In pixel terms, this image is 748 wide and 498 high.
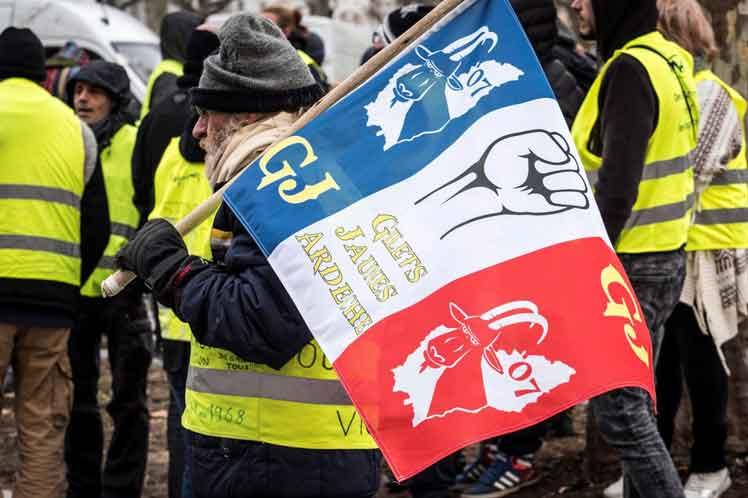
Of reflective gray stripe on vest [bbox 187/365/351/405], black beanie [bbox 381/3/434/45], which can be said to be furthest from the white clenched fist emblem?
black beanie [bbox 381/3/434/45]

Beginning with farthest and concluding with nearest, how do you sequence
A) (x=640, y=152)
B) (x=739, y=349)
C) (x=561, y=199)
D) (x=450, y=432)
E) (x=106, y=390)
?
(x=106, y=390), (x=739, y=349), (x=640, y=152), (x=561, y=199), (x=450, y=432)

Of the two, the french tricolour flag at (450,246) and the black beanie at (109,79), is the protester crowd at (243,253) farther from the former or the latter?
the french tricolour flag at (450,246)

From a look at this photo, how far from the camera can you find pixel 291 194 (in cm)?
336

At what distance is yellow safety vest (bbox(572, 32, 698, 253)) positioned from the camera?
513 cm

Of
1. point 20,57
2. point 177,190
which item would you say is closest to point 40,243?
point 177,190

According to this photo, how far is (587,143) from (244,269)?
7.11ft

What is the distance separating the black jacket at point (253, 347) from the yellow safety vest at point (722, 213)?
2.49 metres

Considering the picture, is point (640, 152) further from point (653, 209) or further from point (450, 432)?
point (450, 432)

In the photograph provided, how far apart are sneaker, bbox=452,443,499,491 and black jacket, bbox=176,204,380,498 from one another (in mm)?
3114

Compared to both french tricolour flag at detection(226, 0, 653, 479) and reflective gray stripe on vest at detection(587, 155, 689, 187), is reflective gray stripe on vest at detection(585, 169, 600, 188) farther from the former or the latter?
french tricolour flag at detection(226, 0, 653, 479)

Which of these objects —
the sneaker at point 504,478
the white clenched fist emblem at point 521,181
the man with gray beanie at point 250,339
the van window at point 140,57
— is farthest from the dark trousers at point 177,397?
the van window at point 140,57

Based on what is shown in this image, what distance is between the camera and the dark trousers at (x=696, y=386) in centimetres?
593

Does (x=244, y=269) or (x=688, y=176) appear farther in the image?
(x=688, y=176)

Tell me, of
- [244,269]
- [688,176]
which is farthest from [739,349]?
[244,269]
